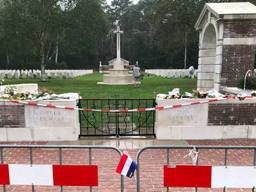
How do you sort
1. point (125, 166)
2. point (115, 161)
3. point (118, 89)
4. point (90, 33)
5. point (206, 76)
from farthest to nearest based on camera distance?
point (90, 33)
point (118, 89)
point (206, 76)
point (115, 161)
point (125, 166)

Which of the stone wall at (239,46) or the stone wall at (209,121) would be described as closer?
the stone wall at (209,121)

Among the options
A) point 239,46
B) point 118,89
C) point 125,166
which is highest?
point 239,46

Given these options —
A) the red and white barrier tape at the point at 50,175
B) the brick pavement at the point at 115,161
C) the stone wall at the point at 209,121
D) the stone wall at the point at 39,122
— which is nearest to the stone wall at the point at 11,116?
the stone wall at the point at 39,122

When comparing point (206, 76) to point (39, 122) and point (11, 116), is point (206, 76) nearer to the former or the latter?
point (39, 122)

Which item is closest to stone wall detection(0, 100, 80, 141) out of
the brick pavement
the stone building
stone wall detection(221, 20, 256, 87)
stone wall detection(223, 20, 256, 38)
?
the brick pavement

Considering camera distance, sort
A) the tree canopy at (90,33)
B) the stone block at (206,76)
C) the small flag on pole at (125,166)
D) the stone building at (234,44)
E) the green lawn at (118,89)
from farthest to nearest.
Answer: the tree canopy at (90,33) → the green lawn at (118,89) → the stone block at (206,76) → the stone building at (234,44) → the small flag on pole at (125,166)

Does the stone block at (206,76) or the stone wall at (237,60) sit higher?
the stone wall at (237,60)

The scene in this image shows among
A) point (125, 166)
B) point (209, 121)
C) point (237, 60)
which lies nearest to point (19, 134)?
point (209, 121)

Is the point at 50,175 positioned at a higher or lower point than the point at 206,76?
lower

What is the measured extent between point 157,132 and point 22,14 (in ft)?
78.4

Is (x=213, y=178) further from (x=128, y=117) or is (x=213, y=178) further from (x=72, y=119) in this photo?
(x=128, y=117)

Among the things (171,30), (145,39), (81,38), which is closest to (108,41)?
(145,39)

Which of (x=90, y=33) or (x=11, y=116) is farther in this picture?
(x=90, y=33)

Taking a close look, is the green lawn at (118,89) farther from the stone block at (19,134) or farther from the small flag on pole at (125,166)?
the small flag on pole at (125,166)
